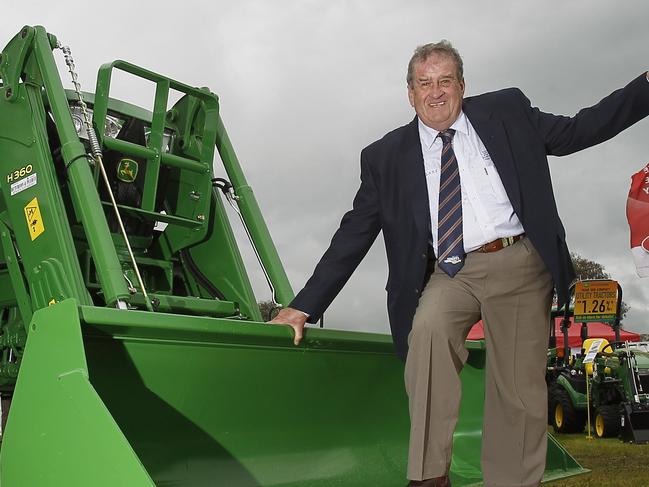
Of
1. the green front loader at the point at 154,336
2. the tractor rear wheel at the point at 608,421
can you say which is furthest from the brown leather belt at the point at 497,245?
the tractor rear wheel at the point at 608,421

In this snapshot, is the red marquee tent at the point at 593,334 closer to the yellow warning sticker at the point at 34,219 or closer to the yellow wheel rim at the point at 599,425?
the yellow wheel rim at the point at 599,425

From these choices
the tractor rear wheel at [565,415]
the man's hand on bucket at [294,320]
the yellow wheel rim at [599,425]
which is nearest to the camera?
the man's hand on bucket at [294,320]

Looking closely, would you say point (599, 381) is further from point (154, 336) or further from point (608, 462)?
point (154, 336)

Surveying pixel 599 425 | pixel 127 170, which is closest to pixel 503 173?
pixel 127 170

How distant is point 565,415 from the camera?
35.8 ft

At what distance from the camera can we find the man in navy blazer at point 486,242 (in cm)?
271

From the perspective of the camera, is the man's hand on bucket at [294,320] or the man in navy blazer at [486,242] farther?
the man's hand on bucket at [294,320]

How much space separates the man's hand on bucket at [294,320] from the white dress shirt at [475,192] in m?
0.64

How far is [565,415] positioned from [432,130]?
29.1ft

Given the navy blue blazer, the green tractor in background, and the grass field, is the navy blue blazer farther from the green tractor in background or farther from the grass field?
the green tractor in background

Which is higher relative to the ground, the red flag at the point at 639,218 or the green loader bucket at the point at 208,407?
the red flag at the point at 639,218

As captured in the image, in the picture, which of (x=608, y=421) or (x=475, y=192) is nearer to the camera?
(x=475, y=192)

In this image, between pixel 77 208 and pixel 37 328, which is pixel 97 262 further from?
pixel 37 328

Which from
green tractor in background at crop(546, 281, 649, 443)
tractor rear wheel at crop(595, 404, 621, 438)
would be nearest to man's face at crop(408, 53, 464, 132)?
green tractor in background at crop(546, 281, 649, 443)
